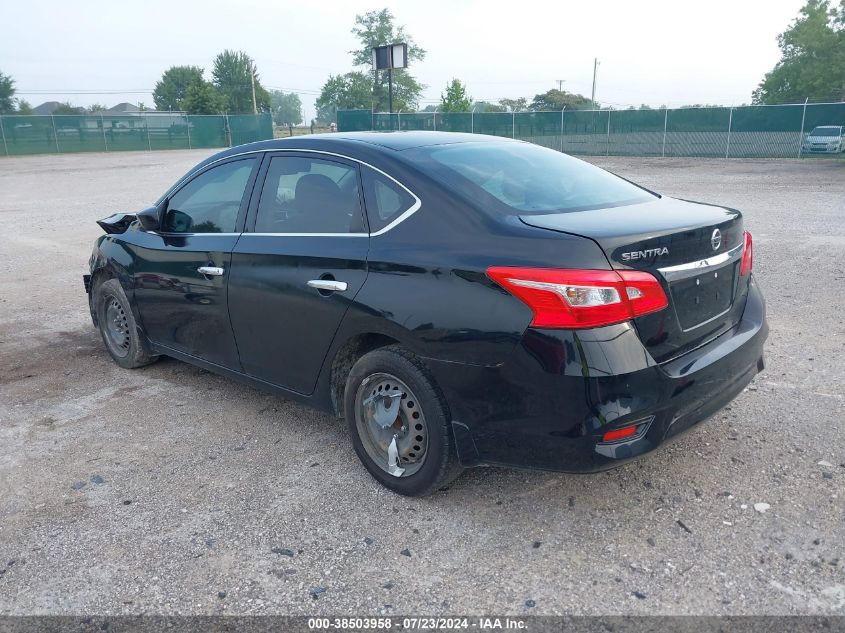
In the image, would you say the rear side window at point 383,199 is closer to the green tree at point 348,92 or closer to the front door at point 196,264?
the front door at point 196,264

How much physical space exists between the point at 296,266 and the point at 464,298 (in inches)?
43.6

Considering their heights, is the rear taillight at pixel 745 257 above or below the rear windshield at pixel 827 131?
below

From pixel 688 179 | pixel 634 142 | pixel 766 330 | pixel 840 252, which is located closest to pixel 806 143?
pixel 634 142

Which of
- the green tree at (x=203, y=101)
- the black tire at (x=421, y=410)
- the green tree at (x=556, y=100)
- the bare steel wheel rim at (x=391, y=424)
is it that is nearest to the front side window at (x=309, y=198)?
the black tire at (x=421, y=410)

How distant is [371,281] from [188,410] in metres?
1.93

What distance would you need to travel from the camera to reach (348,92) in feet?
268

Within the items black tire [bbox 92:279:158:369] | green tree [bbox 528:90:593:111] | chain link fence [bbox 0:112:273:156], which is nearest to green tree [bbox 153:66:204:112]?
green tree [bbox 528:90:593:111]

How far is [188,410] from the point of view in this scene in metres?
4.50

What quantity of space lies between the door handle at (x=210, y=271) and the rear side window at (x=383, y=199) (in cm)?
114

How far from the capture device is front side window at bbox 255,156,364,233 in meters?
3.54

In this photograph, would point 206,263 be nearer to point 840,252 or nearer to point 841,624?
point 841,624

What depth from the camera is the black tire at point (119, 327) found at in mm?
5030

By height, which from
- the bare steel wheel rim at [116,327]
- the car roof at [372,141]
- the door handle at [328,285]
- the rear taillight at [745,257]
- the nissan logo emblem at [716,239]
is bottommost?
the bare steel wheel rim at [116,327]

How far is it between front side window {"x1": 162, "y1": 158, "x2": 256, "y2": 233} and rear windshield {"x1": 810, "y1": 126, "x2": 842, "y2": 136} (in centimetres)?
2610
